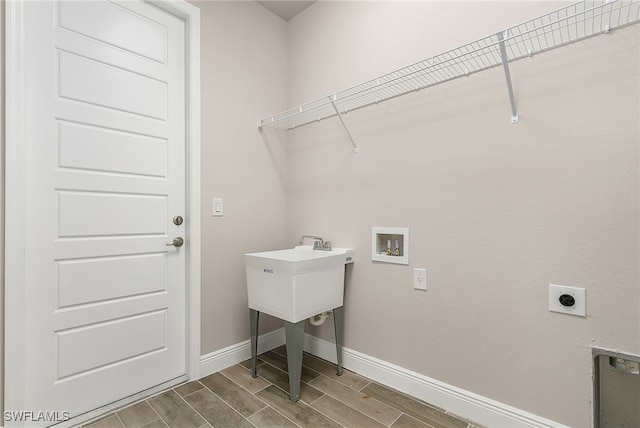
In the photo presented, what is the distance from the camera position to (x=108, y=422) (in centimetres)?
152

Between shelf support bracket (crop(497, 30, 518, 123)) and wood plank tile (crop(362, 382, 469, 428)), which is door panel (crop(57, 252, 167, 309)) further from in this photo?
shelf support bracket (crop(497, 30, 518, 123))

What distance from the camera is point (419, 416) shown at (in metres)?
1.55

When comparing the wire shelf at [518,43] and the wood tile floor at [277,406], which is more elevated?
the wire shelf at [518,43]

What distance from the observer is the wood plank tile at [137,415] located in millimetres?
1504

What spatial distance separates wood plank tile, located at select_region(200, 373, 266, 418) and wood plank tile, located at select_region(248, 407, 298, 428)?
0.04 m

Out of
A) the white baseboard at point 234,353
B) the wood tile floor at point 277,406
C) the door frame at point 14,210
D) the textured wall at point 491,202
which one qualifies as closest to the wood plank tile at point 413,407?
the wood tile floor at point 277,406

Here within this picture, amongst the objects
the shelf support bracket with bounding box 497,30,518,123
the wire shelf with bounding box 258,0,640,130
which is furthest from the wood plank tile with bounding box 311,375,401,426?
the wire shelf with bounding box 258,0,640,130

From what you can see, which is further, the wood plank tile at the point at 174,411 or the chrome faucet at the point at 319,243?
the chrome faucet at the point at 319,243

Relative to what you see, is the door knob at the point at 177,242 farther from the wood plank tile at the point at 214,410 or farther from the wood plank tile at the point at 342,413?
the wood plank tile at the point at 342,413

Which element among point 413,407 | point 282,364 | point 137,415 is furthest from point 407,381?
point 137,415

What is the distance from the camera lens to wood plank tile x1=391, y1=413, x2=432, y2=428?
1.48 metres

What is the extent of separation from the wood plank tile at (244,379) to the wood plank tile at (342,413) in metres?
0.37

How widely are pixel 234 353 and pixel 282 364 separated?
34 cm

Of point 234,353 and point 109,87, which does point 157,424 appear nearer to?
point 234,353
